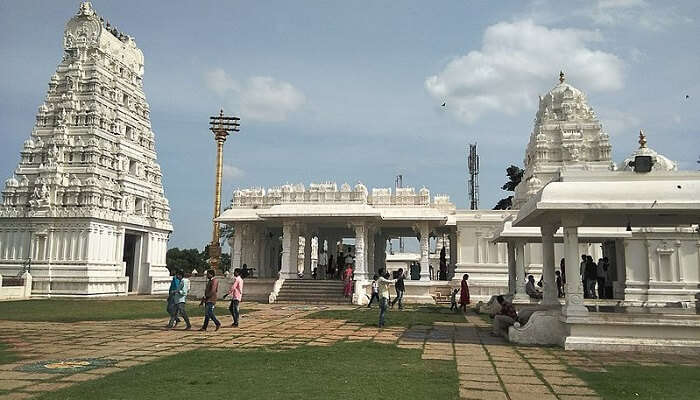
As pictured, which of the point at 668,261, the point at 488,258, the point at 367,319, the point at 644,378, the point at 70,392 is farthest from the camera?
the point at 488,258

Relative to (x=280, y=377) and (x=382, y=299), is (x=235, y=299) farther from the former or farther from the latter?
(x=280, y=377)

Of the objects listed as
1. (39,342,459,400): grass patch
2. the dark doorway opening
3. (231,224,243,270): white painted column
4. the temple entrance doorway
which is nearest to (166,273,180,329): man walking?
(39,342,459,400): grass patch

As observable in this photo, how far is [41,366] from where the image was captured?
789 centimetres

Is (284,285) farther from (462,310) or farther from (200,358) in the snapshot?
(200,358)

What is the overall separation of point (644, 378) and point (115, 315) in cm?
1542

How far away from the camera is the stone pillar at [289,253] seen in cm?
2748

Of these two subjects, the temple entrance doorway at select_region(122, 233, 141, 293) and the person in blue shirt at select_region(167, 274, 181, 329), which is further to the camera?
the temple entrance doorway at select_region(122, 233, 141, 293)

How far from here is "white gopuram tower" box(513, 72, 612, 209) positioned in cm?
3462

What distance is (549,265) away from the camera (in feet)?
44.2

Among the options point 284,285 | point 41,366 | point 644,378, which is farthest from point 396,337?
point 284,285

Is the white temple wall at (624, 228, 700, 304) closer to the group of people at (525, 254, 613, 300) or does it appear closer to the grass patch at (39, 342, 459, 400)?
the group of people at (525, 254, 613, 300)

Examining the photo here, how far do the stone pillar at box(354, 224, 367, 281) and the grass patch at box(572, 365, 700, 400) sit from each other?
1810 cm

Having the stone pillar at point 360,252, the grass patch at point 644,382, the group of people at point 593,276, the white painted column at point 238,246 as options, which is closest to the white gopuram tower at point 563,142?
the group of people at point 593,276

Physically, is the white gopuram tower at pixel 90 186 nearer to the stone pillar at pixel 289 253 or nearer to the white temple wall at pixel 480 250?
the stone pillar at pixel 289 253
